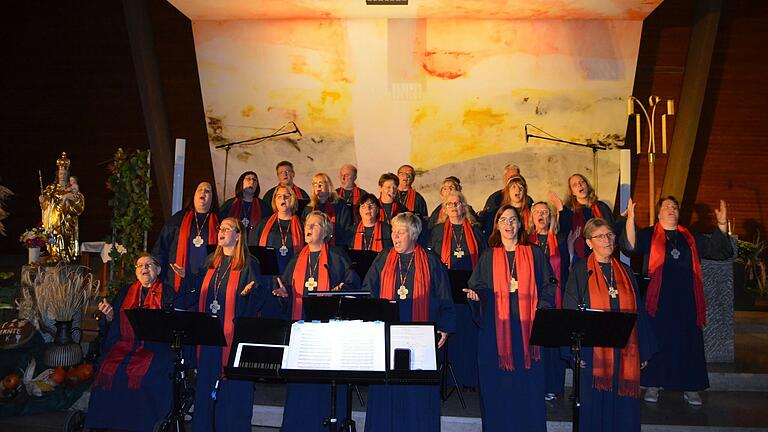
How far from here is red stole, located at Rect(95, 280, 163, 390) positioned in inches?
218

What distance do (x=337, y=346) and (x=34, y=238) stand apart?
4.87 metres

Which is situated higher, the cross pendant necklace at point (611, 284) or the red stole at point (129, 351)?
the cross pendant necklace at point (611, 284)

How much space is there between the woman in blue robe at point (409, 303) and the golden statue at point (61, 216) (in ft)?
13.5

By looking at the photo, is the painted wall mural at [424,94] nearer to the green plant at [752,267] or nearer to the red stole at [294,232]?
the green plant at [752,267]

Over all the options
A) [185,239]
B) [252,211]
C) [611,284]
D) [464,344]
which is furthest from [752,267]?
[185,239]

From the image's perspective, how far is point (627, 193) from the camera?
7.73m

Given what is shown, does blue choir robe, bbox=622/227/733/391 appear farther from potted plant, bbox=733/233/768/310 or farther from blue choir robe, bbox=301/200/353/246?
potted plant, bbox=733/233/768/310

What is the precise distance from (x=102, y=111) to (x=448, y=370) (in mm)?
8002

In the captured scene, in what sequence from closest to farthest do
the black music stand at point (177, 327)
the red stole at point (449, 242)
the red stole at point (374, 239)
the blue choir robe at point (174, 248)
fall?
the black music stand at point (177, 327) → the red stole at point (449, 242) → the blue choir robe at point (174, 248) → the red stole at point (374, 239)

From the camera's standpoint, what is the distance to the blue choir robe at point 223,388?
530 cm

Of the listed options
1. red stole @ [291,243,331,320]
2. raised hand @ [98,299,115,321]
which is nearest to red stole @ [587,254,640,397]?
red stole @ [291,243,331,320]

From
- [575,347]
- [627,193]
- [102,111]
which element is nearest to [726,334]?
[627,193]

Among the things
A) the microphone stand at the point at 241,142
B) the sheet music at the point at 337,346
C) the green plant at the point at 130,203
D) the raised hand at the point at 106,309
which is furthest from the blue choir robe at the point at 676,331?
the microphone stand at the point at 241,142

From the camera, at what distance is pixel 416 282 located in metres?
5.38
